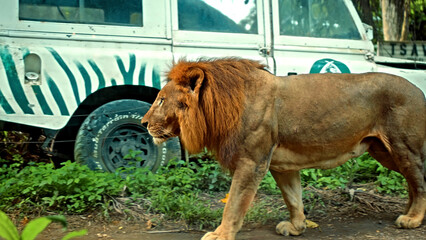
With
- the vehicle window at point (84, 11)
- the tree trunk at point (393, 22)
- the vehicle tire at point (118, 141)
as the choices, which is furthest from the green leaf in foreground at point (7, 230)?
the tree trunk at point (393, 22)

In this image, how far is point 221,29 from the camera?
19.3ft

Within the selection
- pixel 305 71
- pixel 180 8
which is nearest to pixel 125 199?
pixel 180 8

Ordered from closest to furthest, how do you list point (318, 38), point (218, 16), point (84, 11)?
point (84, 11)
point (218, 16)
point (318, 38)

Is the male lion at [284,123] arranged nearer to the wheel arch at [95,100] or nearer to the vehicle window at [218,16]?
the wheel arch at [95,100]

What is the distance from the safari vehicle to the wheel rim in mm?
11

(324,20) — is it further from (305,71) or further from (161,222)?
(161,222)

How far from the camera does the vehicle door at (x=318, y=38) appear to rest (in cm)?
606

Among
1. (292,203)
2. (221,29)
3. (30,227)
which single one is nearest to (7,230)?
(30,227)

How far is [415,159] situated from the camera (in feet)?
13.6

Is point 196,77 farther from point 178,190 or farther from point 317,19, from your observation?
point 317,19

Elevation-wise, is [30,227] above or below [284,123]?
below

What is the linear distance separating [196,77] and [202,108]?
24 centimetres

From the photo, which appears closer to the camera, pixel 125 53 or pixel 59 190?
pixel 59 190

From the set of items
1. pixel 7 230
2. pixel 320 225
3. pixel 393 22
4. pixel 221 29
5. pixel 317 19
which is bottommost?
pixel 320 225
